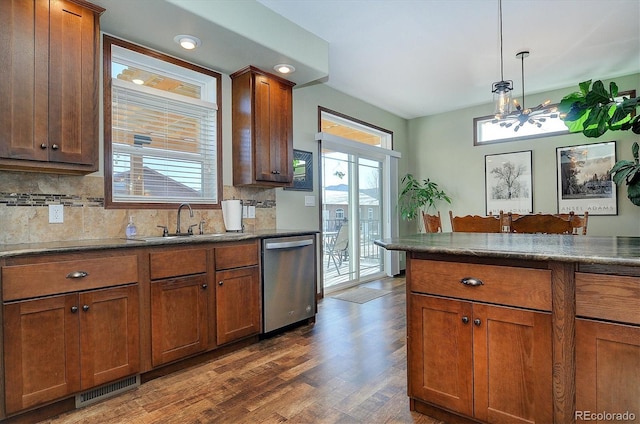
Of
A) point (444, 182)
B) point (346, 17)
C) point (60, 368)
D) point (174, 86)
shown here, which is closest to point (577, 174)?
point (444, 182)

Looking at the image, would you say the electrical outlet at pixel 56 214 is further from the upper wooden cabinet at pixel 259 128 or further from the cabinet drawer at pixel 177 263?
the upper wooden cabinet at pixel 259 128

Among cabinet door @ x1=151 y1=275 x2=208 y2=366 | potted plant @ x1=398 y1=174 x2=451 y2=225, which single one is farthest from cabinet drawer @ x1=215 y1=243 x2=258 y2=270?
potted plant @ x1=398 y1=174 x2=451 y2=225

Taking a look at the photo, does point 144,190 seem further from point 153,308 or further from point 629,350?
point 629,350

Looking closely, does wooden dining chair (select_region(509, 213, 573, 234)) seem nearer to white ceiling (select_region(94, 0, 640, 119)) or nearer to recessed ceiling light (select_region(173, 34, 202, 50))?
white ceiling (select_region(94, 0, 640, 119))

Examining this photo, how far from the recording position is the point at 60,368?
1888mm

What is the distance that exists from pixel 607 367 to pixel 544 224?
1659 millimetres

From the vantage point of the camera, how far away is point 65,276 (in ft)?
6.29

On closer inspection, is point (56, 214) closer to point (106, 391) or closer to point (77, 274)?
point (77, 274)

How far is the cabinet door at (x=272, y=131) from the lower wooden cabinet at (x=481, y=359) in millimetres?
2041

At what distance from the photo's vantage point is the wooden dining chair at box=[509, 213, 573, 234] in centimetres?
271

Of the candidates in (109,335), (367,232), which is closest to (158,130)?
(109,335)

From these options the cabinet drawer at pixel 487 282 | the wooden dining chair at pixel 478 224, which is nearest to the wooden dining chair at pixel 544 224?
the wooden dining chair at pixel 478 224

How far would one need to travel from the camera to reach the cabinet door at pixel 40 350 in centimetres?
174

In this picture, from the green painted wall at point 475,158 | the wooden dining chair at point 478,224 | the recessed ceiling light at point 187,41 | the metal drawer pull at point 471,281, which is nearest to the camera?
the metal drawer pull at point 471,281
